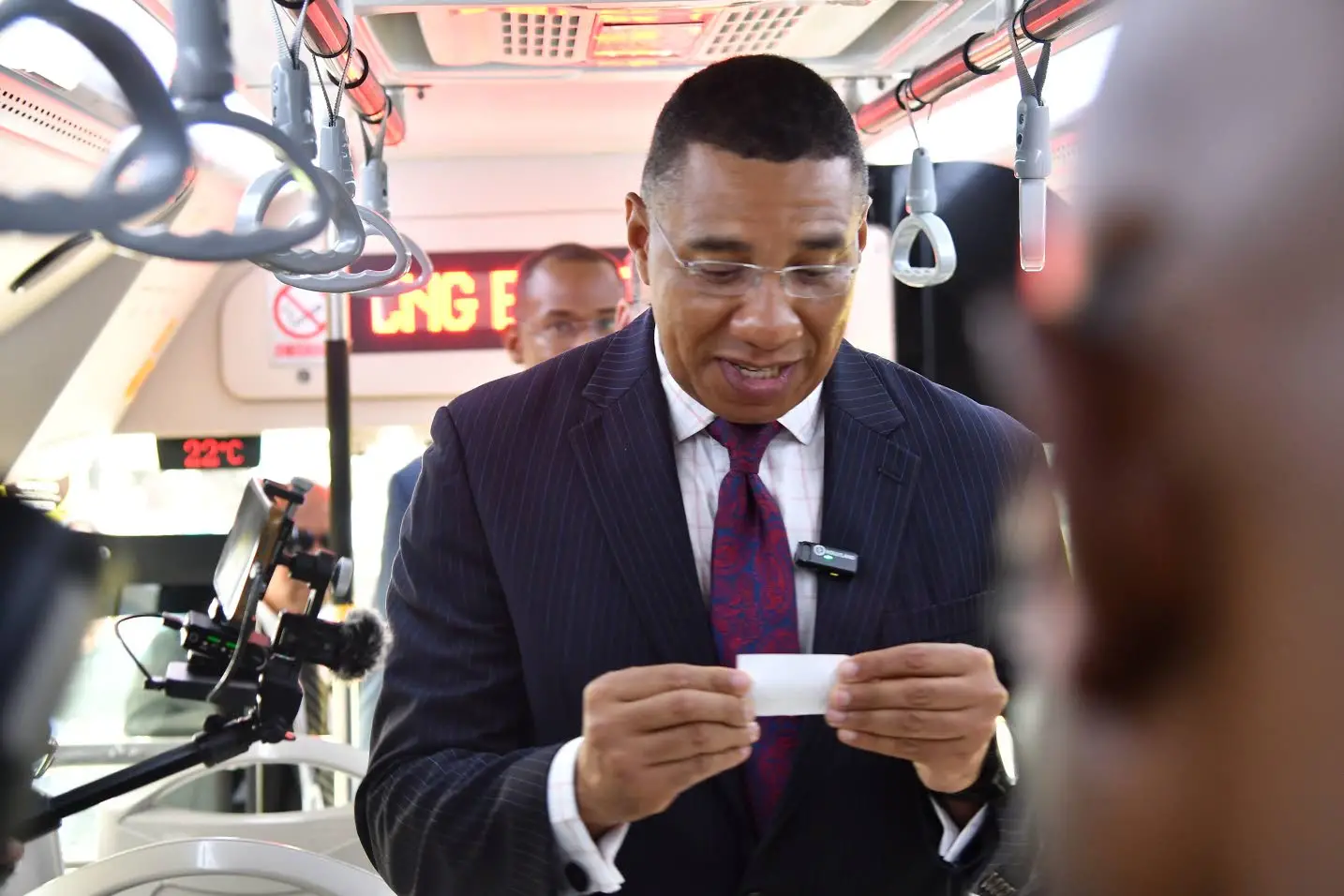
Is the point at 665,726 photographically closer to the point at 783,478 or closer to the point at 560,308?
the point at 783,478

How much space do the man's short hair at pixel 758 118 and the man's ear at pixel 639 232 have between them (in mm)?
65

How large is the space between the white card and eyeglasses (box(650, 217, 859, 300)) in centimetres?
42

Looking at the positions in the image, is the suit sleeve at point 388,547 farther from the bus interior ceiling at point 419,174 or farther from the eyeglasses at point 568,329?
the bus interior ceiling at point 419,174

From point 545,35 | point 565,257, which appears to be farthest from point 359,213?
point 565,257

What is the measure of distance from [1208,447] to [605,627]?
0.91 m

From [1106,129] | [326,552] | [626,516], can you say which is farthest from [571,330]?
[1106,129]

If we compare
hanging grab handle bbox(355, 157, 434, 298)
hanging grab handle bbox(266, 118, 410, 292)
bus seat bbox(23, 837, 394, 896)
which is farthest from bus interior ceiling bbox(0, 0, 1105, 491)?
bus seat bbox(23, 837, 394, 896)

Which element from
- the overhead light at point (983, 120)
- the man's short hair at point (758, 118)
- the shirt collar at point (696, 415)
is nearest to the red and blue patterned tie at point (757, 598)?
the shirt collar at point (696, 415)

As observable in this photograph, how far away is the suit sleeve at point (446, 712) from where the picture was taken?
1.27 metres

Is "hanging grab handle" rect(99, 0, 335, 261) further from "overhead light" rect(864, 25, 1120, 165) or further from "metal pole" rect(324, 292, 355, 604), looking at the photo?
"metal pole" rect(324, 292, 355, 604)

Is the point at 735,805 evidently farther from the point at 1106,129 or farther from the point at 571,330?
the point at 571,330

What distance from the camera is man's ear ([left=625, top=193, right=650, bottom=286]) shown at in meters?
1.43

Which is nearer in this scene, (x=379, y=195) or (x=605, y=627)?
(x=605, y=627)

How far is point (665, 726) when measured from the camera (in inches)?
42.5
